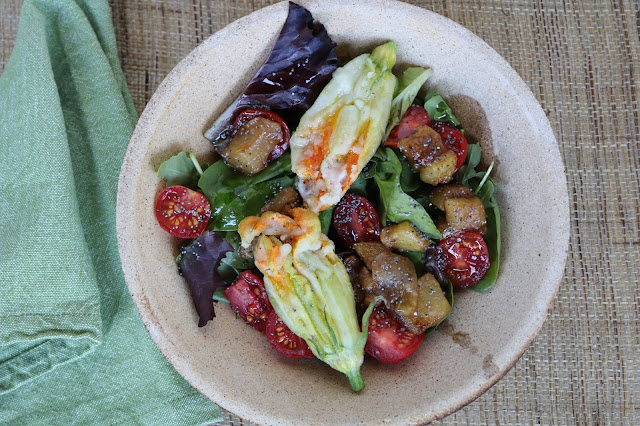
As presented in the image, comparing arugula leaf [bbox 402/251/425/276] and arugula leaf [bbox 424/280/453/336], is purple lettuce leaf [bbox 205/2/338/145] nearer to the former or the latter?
arugula leaf [bbox 402/251/425/276]

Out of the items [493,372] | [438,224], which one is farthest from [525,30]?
[493,372]

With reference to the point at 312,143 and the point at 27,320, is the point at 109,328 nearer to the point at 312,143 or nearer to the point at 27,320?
the point at 27,320

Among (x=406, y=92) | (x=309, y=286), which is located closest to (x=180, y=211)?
(x=309, y=286)

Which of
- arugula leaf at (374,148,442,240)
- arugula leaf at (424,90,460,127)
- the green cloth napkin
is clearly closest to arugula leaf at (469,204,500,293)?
arugula leaf at (374,148,442,240)

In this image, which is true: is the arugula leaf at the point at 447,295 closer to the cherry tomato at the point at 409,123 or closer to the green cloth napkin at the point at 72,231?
the cherry tomato at the point at 409,123

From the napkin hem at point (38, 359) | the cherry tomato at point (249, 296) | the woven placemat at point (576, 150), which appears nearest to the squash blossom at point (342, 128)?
the cherry tomato at point (249, 296)
